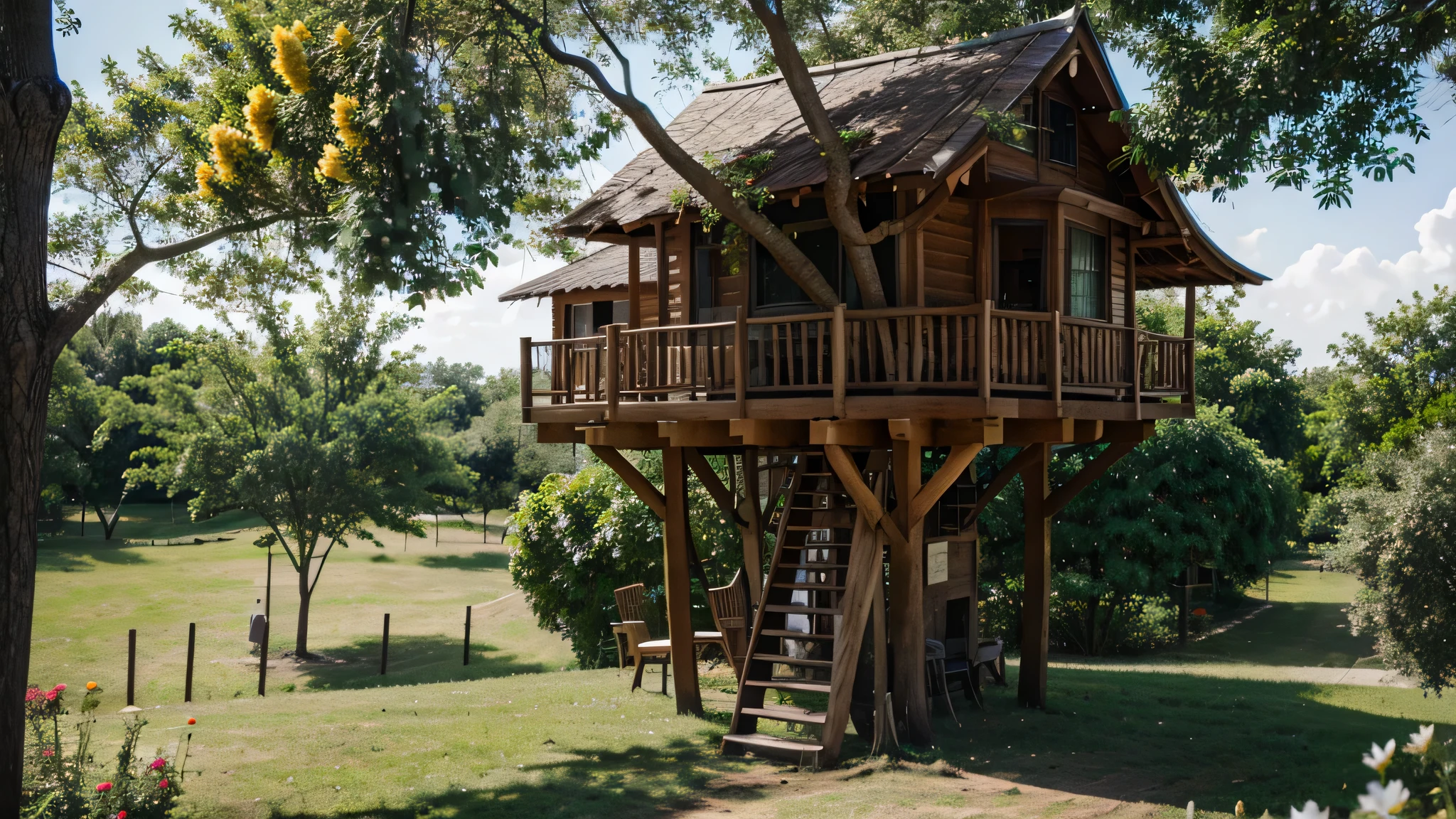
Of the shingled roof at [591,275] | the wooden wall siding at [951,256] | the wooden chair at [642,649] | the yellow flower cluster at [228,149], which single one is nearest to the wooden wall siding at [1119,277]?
the wooden wall siding at [951,256]

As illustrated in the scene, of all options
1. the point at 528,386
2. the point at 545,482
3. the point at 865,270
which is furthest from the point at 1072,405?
the point at 545,482

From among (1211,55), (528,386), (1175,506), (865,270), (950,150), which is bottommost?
(1175,506)

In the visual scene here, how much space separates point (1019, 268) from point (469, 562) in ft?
133

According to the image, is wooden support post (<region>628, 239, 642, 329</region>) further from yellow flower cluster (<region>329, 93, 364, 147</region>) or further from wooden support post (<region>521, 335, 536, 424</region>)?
yellow flower cluster (<region>329, 93, 364, 147</region>)

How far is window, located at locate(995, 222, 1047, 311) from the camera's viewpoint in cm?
1452

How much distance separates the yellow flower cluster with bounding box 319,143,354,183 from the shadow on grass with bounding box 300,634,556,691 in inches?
571

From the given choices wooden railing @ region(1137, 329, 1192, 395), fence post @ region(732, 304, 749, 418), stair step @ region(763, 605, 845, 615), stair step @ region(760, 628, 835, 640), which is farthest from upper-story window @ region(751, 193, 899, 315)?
wooden railing @ region(1137, 329, 1192, 395)

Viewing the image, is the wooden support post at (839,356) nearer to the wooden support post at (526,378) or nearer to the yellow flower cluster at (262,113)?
the wooden support post at (526,378)

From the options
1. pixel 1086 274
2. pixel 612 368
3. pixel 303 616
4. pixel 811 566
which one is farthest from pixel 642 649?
pixel 303 616

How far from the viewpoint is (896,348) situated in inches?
487

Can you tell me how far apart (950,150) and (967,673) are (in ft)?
26.7

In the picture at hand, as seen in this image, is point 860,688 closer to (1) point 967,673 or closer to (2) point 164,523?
(1) point 967,673

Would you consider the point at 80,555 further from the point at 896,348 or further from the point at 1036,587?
the point at 896,348

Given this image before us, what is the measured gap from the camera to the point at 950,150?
11.8 m
